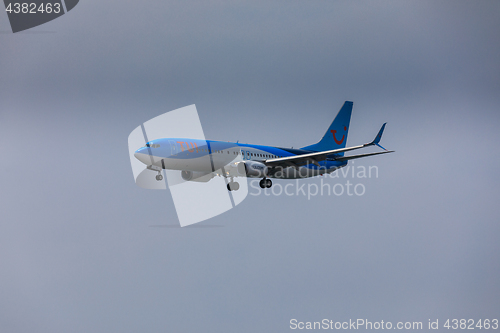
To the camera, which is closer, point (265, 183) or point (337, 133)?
point (265, 183)

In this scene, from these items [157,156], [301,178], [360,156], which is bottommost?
[301,178]

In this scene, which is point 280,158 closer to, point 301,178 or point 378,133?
point 301,178

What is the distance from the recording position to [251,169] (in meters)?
50.3

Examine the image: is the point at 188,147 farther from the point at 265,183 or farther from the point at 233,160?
the point at 265,183

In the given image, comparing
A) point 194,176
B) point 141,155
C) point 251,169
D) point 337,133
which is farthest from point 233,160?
point 337,133

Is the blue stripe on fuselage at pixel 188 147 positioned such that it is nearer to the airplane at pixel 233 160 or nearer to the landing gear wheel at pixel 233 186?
the airplane at pixel 233 160

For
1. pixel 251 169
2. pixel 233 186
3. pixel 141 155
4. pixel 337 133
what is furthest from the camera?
pixel 337 133

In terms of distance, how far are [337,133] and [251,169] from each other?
19318mm

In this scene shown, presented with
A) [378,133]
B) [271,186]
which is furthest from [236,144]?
[378,133]

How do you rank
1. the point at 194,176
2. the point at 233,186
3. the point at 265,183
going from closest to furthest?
the point at 194,176 < the point at 265,183 < the point at 233,186

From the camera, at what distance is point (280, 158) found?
52.2 metres

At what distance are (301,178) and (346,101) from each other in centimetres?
1593

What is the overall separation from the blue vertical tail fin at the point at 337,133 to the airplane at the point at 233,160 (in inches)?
178

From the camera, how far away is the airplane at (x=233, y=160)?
4750 cm
